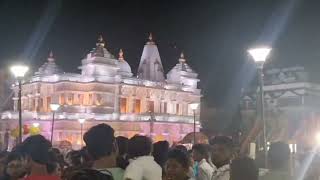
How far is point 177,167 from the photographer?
6117 millimetres

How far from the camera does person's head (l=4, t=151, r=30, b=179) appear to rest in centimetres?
580

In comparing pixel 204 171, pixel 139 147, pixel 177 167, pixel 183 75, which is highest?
pixel 183 75

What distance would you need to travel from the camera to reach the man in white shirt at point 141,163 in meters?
5.48

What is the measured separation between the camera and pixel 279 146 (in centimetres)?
723

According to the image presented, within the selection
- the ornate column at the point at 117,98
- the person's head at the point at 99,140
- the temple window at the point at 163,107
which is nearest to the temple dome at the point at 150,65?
the temple window at the point at 163,107

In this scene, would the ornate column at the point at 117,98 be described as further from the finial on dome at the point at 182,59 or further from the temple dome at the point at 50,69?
the finial on dome at the point at 182,59

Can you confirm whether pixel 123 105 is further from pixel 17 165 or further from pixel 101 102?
pixel 17 165

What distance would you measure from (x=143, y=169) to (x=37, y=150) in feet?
4.07

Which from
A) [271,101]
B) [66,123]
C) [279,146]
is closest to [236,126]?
[271,101]

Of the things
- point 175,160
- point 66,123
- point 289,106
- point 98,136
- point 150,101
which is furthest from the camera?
point 150,101

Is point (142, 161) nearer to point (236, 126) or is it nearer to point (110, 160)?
point (110, 160)

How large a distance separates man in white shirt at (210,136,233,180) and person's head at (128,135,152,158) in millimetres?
781

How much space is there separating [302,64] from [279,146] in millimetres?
54134

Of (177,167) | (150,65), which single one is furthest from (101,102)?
(177,167)
